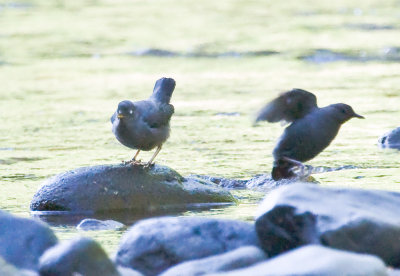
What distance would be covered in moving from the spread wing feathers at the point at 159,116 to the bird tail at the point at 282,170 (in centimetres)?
97

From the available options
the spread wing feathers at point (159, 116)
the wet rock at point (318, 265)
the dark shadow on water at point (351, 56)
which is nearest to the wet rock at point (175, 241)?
the wet rock at point (318, 265)

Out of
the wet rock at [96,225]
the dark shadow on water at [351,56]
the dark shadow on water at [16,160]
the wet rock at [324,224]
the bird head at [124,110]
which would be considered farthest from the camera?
the dark shadow on water at [351,56]

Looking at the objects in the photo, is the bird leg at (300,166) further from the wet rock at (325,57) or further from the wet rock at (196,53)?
the wet rock at (196,53)

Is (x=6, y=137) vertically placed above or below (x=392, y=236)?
below

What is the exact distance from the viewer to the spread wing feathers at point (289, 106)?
26.2ft

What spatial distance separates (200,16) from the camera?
68.2ft

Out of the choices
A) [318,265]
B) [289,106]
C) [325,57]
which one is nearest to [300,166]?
[289,106]

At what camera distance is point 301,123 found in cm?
798

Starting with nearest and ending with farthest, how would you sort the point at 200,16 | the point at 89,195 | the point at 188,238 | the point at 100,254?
the point at 100,254 < the point at 188,238 < the point at 89,195 < the point at 200,16

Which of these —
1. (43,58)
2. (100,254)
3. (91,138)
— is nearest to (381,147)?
(91,138)

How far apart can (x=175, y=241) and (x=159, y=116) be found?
88.6 inches

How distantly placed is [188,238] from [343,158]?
3.79 meters

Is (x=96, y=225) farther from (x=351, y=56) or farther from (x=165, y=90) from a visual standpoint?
(x=351, y=56)

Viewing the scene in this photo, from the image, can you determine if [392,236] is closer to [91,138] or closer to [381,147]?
[381,147]
